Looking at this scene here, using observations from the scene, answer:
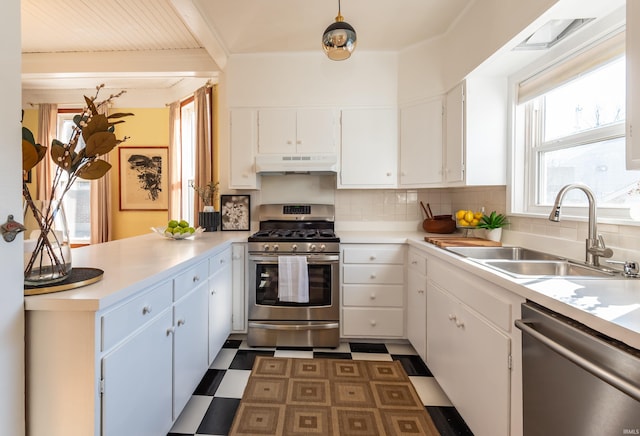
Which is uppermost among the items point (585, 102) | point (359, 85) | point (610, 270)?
point (359, 85)

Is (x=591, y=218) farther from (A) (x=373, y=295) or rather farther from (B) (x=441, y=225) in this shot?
(A) (x=373, y=295)

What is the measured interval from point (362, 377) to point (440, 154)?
1.86 meters

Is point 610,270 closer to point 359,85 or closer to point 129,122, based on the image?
point 359,85

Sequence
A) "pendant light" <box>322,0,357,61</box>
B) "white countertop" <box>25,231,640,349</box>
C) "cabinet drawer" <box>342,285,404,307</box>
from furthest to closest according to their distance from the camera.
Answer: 1. "cabinet drawer" <box>342,285,404,307</box>
2. "pendant light" <box>322,0,357,61</box>
3. "white countertop" <box>25,231,640,349</box>

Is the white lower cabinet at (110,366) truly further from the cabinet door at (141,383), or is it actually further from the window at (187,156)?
the window at (187,156)

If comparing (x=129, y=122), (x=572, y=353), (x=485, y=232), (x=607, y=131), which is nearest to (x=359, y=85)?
(x=485, y=232)

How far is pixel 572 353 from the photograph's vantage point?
3.11 ft

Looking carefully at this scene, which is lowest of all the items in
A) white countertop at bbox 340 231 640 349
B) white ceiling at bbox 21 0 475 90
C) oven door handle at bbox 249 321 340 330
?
oven door handle at bbox 249 321 340 330

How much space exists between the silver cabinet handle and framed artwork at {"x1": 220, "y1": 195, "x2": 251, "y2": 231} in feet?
8.46

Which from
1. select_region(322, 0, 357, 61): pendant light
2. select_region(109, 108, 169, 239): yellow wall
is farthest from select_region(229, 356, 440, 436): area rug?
select_region(109, 108, 169, 239): yellow wall

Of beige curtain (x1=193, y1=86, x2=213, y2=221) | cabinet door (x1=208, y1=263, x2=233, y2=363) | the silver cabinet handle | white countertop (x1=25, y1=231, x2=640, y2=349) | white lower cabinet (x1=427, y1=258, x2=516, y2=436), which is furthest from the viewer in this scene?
beige curtain (x1=193, y1=86, x2=213, y2=221)

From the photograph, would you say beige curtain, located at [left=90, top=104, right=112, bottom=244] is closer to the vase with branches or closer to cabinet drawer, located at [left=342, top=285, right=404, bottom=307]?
cabinet drawer, located at [left=342, top=285, right=404, bottom=307]

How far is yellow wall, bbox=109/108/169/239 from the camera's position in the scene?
4734 millimetres

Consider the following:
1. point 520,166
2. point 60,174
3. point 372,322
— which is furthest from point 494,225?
point 60,174
